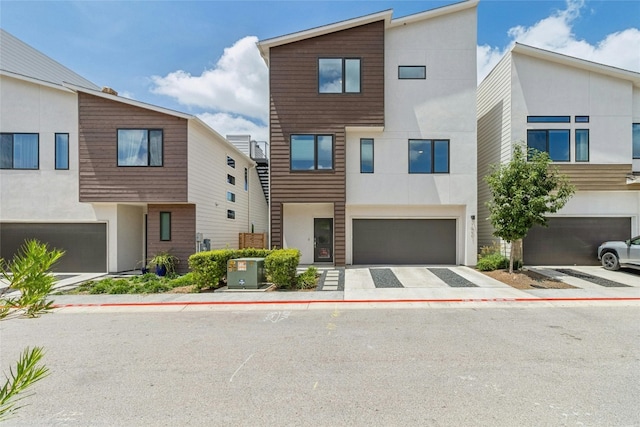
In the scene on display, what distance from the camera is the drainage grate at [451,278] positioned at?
10.4 m

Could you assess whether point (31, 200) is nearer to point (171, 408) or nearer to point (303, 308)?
point (303, 308)

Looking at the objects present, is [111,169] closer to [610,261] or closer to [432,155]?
[432,155]

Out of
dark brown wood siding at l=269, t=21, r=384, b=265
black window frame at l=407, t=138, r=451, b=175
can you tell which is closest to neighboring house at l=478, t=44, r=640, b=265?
black window frame at l=407, t=138, r=451, b=175

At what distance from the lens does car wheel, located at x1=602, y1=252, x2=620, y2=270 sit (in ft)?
41.1

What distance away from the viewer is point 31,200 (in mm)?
13164

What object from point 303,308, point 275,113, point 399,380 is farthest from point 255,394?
point 275,113

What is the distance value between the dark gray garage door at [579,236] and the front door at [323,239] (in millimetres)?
8817

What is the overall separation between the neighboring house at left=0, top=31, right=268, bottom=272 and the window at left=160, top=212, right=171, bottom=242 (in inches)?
1.6

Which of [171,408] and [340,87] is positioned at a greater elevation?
[340,87]

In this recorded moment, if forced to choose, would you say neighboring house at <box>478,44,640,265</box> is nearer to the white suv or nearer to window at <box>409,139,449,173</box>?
the white suv

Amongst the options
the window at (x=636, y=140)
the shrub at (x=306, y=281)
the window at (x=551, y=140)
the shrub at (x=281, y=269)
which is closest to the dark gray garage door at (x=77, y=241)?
the shrub at (x=281, y=269)

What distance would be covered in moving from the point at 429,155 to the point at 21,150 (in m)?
17.8

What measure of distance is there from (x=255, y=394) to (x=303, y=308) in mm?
4218

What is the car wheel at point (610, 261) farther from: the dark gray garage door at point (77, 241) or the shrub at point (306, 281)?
the dark gray garage door at point (77, 241)
